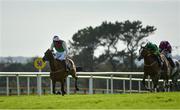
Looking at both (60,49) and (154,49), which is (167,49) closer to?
(154,49)

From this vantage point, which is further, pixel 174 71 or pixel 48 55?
pixel 174 71

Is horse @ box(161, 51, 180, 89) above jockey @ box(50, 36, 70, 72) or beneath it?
beneath

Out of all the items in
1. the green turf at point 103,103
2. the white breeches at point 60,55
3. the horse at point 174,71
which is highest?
the white breeches at point 60,55

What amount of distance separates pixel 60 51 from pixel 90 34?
158 ft

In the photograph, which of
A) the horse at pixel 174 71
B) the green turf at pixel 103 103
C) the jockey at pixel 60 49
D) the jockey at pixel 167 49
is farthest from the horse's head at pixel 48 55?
the horse at pixel 174 71

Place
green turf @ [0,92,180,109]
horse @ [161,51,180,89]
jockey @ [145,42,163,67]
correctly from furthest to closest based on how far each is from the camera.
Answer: horse @ [161,51,180,89] < jockey @ [145,42,163,67] < green turf @ [0,92,180,109]

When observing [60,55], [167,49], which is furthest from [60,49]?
[167,49]

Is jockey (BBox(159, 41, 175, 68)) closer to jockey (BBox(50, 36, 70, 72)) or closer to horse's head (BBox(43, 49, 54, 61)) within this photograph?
jockey (BBox(50, 36, 70, 72))

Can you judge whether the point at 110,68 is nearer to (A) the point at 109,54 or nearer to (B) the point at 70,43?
(A) the point at 109,54

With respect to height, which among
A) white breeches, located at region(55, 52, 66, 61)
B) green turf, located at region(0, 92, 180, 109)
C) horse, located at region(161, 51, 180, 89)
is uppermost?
white breeches, located at region(55, 52, 66, 61)

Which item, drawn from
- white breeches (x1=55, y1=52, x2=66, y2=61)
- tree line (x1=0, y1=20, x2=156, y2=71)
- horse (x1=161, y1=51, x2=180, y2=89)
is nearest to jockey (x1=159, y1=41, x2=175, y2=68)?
horse (x1=161, y1=51, x2=180, y2=89)

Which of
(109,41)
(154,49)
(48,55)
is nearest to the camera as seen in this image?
(48,55)

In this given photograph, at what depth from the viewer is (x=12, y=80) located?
55625 mm

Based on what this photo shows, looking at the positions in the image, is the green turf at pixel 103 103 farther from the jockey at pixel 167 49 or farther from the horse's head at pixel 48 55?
the jockey at pixel 167 49
